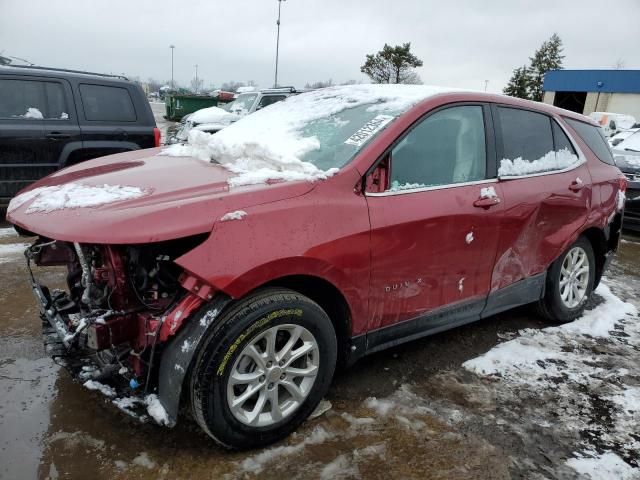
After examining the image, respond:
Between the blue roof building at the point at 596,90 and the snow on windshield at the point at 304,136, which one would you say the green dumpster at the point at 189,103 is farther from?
the blue roof building at the point at 596,90

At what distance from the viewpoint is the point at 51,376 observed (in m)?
3.03

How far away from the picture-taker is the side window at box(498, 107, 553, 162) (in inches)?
134

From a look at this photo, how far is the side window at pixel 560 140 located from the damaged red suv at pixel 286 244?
0.18 meters

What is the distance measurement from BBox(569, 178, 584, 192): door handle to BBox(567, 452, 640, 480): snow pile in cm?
192

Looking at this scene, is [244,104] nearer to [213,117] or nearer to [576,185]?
[213,117]

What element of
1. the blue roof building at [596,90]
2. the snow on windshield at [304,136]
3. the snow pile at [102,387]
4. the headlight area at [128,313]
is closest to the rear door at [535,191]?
the snow on windshield at [304,136]

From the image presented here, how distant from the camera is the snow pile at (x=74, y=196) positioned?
2.33 meters

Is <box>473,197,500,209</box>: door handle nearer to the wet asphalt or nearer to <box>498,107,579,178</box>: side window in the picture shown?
<box>498,107,579,178</box>: side window

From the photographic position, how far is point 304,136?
3.05m

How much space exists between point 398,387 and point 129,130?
16.6 feet

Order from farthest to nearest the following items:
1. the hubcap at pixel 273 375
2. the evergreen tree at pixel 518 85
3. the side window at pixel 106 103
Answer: the evergreen tree at pixel 518 85
the side window at pixel 106 103
the hubcap at pixel 273 375

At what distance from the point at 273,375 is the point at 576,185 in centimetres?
274

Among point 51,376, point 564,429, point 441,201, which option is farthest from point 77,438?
point 564,429

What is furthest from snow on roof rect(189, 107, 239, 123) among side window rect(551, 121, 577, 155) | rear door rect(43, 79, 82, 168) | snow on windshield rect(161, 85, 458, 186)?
side window rect(551, 121, 577, 155)
